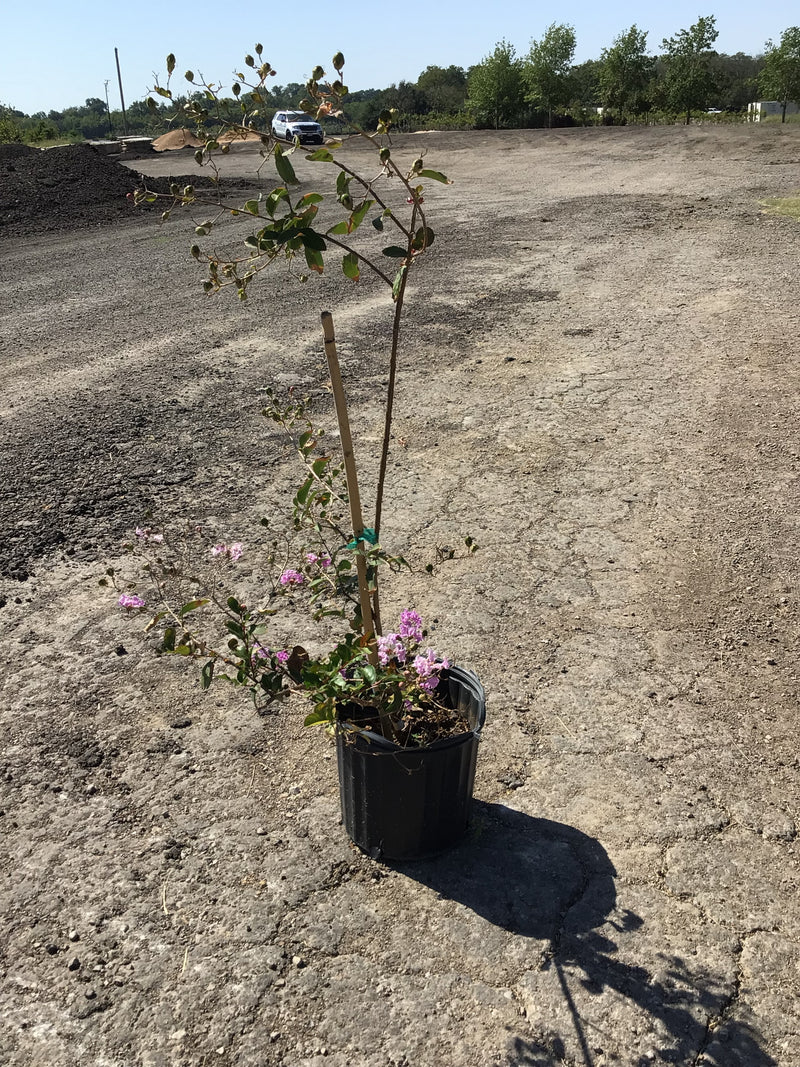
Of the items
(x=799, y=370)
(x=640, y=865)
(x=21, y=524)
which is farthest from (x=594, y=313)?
(x=640, y=865)

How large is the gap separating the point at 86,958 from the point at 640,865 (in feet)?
4.62

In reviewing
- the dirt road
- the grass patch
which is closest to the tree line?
the grass patch

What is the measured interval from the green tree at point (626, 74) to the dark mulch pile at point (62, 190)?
24726 millimetres

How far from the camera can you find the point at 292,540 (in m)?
3.68

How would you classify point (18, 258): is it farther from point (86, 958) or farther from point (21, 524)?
point (86, 958)

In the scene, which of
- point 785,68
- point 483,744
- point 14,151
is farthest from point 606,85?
point 483,744

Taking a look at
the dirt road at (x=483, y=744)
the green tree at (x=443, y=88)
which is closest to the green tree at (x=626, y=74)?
the green tree at (x=443, y=88)

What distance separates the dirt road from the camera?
1.92m

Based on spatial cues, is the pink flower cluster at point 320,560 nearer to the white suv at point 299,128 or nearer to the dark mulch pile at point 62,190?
the dark mulch pile at point 62,190

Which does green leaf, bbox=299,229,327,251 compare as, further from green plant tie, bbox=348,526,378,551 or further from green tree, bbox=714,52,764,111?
green tree, bbox=714,52,764,111

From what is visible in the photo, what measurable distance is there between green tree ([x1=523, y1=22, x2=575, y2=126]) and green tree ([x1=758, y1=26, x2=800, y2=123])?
7897mm

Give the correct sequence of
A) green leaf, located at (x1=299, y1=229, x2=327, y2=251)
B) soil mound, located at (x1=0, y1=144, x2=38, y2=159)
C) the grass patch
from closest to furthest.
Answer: green leaf, located at (x1=299, y1=229, x2=327, y2=251)
the grass patch
soil mound, located at (x1=0, y1=144, x2=38, y2=159)

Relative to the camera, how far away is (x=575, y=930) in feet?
6.82

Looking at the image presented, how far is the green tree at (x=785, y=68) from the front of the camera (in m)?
30.1
